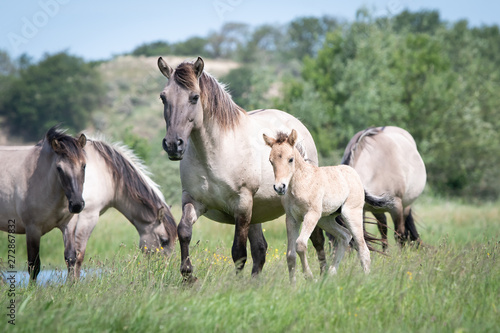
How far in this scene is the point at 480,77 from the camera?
41.2 metres

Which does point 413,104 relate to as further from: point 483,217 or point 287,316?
point 287,316

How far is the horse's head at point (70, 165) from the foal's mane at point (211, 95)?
2.08 meters

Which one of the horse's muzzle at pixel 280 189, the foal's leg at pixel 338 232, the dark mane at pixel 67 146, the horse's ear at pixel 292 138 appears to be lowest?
the foal's leg at pixel 338 232

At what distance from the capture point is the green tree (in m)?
55.7

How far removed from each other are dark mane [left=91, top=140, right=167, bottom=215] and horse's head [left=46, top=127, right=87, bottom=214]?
Answer: 6.13ft

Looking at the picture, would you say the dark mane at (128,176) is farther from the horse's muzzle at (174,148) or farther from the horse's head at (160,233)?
the horse's muzzle at (174,148)

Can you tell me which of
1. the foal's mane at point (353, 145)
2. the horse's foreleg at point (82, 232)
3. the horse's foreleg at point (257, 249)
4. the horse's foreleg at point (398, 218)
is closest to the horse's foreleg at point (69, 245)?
the horse's foreleg at point (82, 232)

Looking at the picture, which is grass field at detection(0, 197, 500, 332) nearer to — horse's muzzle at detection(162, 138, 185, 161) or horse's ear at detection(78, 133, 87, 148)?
horse's muzzle at detection(162, 138, 185, 161)

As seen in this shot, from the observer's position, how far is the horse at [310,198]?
5887mm

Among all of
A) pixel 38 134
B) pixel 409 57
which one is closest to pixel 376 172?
pixel 409 57

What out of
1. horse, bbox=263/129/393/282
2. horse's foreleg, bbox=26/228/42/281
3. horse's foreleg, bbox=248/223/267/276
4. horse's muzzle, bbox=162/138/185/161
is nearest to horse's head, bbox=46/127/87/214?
horse's foreleg, bbox=26/228/42/281

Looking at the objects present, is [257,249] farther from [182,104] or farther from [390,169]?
[390,169]

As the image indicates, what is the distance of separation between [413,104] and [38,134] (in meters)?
36.7

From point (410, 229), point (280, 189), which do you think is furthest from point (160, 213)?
point (280, 189)
